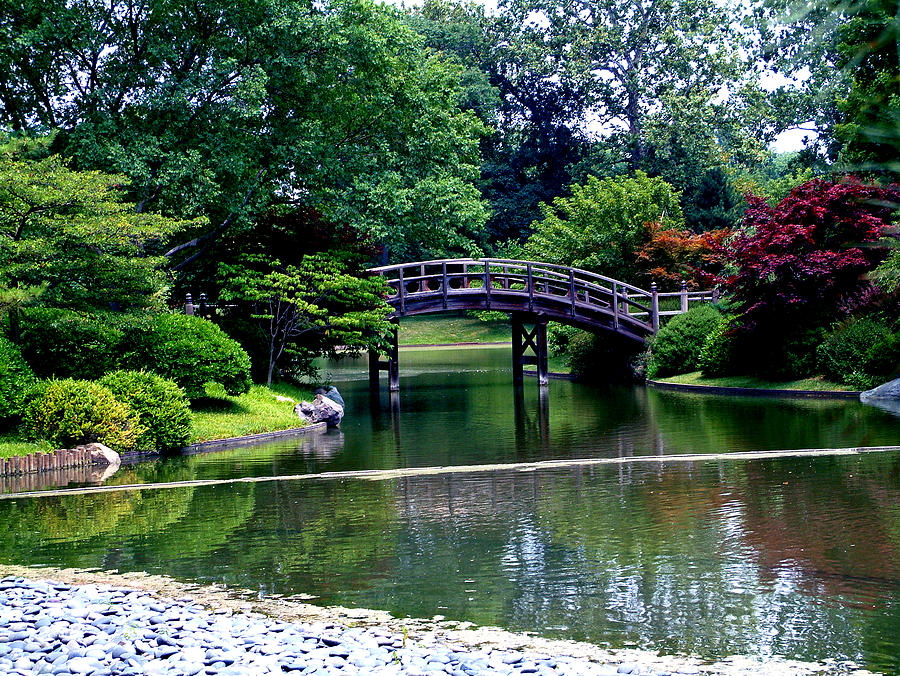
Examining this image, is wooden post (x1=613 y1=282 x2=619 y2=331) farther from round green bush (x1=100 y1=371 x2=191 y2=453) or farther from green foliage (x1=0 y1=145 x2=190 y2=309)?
round green bush (x1=100 y1=371 x2=191 y2=453)

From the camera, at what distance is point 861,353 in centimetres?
2344

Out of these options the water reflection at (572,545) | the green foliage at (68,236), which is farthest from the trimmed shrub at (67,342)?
the water reflection at (572,545)

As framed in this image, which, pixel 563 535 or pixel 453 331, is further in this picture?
pixel 453 331

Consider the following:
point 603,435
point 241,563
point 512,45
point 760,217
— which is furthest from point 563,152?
point 241,563

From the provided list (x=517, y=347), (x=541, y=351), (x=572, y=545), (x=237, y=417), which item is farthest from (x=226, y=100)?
(x=572, y=545)

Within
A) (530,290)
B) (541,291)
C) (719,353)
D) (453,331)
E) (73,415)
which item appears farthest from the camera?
(453,331)

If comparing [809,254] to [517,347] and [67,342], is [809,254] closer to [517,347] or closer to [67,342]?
[517,347]

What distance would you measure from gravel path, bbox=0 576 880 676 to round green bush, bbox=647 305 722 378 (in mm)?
23974

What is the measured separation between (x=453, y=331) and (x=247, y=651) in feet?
189

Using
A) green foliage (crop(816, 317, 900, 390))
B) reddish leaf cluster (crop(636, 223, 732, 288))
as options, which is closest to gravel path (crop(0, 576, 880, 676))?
green foliage (crop(816, 317, 900, 390))

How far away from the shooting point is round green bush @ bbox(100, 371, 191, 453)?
1716 centimetres

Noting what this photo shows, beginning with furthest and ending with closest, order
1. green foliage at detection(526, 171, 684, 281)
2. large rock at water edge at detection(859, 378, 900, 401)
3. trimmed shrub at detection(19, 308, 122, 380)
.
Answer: green foliage at detection(526, 171, 684, 281) < large rock at water edge at detection(859, 378, 900, 401) < trimmed shrub at detection(19, 308, 122, 380)

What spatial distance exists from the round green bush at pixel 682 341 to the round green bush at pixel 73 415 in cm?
1806

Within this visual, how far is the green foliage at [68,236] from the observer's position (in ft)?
55.9
